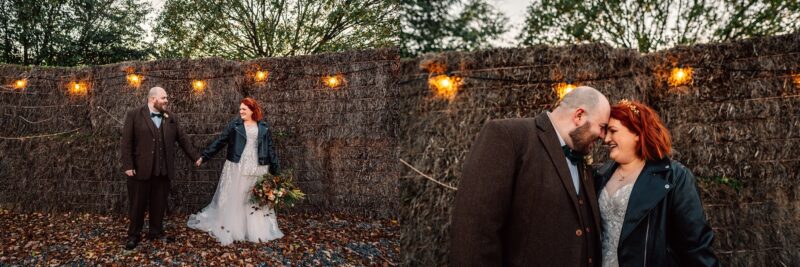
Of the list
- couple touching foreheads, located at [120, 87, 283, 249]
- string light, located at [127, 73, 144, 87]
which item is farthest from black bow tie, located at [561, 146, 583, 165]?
string light, located at [127, 73, 144, 87]

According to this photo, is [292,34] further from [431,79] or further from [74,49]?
[431,79]

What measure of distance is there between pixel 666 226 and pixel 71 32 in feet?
51.4

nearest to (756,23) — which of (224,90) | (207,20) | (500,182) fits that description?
(500,182)

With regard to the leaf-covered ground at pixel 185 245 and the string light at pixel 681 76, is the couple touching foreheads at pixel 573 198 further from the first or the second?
the leaf-covered ground at pixel 185 245

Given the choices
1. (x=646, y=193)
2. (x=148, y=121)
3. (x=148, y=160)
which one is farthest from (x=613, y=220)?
(x=148, y=121)

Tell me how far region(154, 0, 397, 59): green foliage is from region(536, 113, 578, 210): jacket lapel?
34.2 ft

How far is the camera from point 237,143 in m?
5.79

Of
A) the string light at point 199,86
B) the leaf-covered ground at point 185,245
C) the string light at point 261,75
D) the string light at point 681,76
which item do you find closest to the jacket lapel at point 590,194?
the string light at point 681,76

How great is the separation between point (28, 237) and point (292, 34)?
27.8 ft

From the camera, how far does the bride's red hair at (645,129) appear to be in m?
2.48

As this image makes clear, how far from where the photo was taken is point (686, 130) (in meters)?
4.58

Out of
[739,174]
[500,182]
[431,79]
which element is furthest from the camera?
[431,79]

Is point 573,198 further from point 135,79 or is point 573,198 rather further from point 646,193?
point 135,79

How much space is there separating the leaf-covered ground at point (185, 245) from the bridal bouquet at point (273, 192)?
23.8 inches
